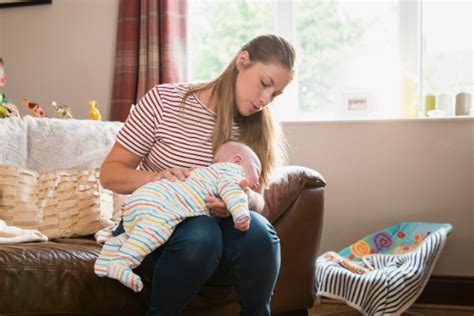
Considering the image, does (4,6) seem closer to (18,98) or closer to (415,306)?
(18,98)

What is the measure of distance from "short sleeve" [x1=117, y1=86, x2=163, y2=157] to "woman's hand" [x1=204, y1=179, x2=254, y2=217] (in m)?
0.32

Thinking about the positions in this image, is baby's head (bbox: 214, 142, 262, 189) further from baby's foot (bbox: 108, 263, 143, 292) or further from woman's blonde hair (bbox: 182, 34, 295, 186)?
baby's foot (bbox: 108, 263, 143, 292)

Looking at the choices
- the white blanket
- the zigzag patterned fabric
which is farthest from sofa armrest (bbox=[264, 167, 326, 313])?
the white blanket

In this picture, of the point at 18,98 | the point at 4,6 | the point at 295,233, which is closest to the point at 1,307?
the point at 295,233

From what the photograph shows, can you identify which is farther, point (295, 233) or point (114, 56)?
point (114, 56)

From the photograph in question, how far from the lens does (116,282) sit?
172cm

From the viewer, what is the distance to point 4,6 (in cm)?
355

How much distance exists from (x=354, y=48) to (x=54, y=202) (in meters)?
1.77

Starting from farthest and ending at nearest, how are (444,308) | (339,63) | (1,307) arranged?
1. (339,63)
2. (444,308)
3. (1,307)

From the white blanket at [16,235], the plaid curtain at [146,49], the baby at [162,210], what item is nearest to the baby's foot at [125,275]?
the baby at [162,210]

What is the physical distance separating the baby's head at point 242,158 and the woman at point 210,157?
53mm

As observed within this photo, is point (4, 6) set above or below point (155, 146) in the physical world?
above

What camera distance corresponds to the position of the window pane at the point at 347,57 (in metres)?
3.11

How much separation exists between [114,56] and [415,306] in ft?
6.64
